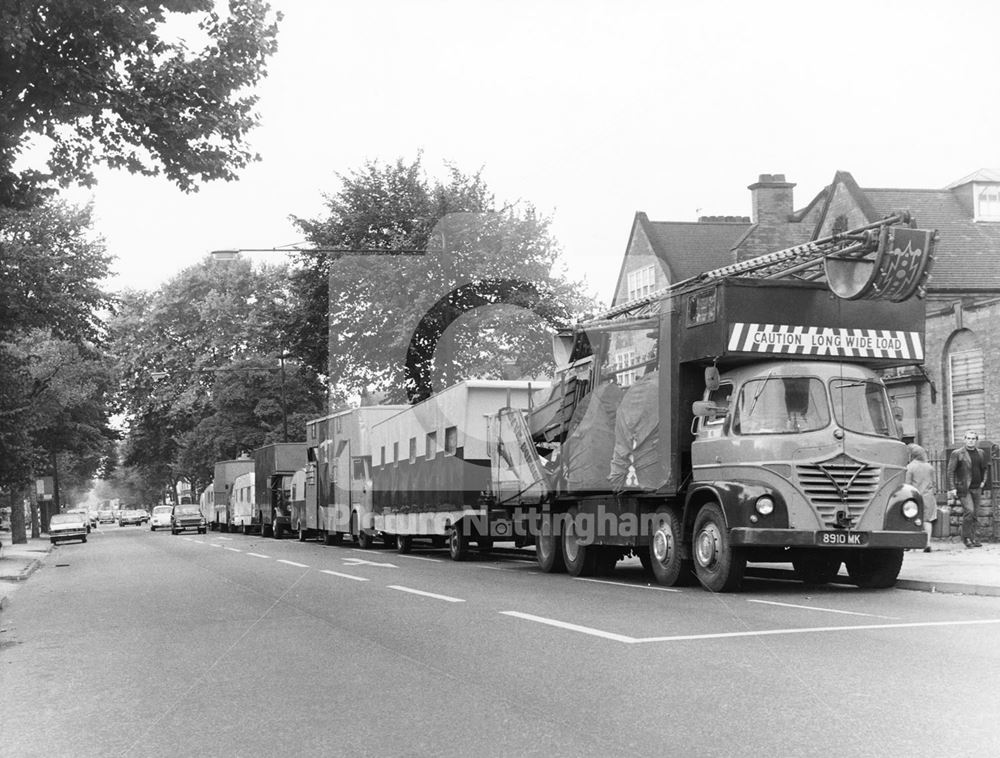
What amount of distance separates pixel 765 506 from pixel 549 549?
227 inches

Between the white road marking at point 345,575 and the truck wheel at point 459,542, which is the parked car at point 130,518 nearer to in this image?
the truck wheel at point 459,542

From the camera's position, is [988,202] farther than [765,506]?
→ Yes

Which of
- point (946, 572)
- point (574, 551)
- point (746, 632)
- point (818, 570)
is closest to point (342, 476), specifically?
point (574, 551)

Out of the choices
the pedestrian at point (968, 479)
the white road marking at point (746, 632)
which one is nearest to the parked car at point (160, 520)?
the pedestrian at point (968, 479)

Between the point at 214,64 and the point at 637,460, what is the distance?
24.3 feet

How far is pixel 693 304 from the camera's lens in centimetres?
1427

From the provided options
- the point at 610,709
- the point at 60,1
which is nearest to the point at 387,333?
the point at 60,1

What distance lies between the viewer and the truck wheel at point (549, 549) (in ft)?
59.3

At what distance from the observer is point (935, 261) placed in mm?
28734

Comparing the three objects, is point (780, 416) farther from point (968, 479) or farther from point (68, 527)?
point (68, 527)

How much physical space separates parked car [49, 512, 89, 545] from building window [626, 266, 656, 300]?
2546 centimetres

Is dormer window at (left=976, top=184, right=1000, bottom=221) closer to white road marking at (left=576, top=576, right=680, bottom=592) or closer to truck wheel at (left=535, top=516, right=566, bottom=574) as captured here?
truck wheel at (left=535, top=516, right=566, bottom=574)

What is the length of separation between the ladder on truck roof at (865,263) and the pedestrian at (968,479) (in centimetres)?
710

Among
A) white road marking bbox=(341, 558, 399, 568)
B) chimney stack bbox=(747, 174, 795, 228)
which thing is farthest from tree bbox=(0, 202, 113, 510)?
chimney stack bbox=(747, 174, 795, 228)
